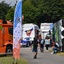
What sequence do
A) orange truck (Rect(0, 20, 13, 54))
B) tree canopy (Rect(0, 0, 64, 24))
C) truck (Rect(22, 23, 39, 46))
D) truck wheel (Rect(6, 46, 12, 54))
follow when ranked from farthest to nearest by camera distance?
tree canopy (Rect(0, 0, 64, 24))
truck (Rect(22, 23, 39, 46))
truck wheel (Rect(6, 46, 12, 54))
orange truck (Rect(0, 20, 13, 54))

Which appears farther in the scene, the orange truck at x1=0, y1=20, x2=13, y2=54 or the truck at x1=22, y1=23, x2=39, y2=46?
the truck at x1=22, y1=23, x2=39, y2=46

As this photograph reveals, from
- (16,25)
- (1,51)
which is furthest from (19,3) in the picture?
(1,51)

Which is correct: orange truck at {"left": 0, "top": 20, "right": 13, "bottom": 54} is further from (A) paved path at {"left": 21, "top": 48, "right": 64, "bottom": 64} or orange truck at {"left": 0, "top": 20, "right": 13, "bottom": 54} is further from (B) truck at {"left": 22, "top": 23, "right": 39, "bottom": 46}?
(B) truck at {"left": 22, "top": 23, "right": 39, "bottom": 46}

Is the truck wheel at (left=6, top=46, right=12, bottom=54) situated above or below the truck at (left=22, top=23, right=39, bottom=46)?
below

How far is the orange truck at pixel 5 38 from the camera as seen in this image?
28.5 m

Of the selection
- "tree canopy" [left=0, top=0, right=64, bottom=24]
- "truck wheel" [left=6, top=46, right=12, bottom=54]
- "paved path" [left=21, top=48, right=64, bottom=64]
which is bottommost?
"paved path" [left=21, top=48, right=64, bottom=64]

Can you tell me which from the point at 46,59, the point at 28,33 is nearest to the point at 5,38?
the point at 46,59

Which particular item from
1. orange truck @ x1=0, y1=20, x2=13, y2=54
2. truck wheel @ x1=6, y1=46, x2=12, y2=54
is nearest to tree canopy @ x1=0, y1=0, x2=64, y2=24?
orange truck @ x1=0, y1=20, x2=13, y2=54

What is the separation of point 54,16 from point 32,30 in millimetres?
26673

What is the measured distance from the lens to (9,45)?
29.0 meters

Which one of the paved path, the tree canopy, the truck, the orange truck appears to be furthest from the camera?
the tree canopy

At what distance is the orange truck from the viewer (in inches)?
1122

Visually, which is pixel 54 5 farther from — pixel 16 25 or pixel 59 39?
pixel 16 25

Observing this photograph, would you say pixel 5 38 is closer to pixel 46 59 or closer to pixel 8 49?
pixel 8 49
